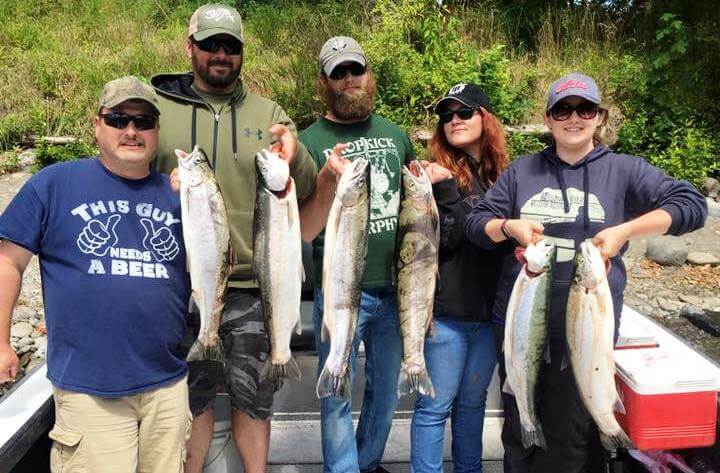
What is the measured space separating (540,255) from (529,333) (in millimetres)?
385

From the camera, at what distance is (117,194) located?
2.74 metres

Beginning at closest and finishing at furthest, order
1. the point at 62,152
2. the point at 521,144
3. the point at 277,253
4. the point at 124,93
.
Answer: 1. the point at 124,93
2. the point at 277,253
3. the point at 62,152
4. the point at 521,144

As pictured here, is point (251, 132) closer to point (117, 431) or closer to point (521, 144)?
point (117, 431)

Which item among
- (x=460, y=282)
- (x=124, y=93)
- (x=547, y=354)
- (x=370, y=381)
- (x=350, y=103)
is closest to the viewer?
(x=124, y=93)

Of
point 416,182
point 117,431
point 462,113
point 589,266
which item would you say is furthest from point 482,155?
point 117,431

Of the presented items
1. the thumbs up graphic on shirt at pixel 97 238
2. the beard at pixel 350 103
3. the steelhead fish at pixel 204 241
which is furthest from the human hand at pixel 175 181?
the beard at pixel 350 103

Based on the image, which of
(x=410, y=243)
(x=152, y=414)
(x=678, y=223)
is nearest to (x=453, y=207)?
(x=410, y=243)

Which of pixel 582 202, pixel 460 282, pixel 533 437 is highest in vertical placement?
pixel 582 202

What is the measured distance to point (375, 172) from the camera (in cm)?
341

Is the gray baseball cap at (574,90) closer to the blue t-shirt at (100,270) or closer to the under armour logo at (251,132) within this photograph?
the under armour logo at (251,132)

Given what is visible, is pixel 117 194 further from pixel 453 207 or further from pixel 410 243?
pixel 453 207

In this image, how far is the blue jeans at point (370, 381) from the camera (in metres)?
3.40

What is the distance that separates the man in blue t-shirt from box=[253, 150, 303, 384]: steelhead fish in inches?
15.8

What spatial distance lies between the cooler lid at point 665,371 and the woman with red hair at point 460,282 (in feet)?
2.26
